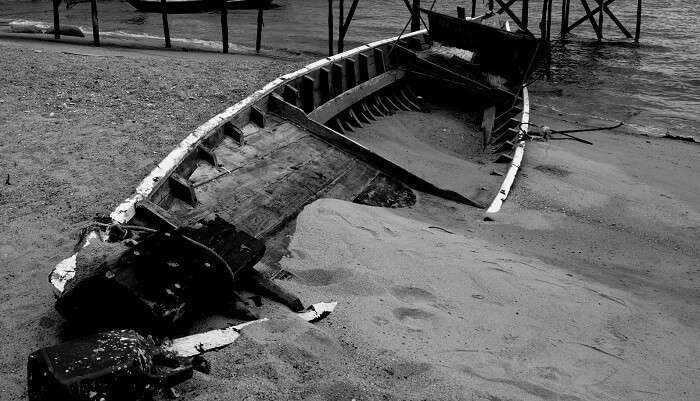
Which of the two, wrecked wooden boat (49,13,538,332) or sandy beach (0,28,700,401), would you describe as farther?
wrecked wooden boat (49,13,538,332)

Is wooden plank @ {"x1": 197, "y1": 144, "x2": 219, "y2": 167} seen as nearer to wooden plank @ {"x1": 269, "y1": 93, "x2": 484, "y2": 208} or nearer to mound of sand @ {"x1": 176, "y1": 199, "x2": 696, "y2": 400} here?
mound of sand @ {"x1": 176, "y1": 199, "x2": 696, "y2": 400}

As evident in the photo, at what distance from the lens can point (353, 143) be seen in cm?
773

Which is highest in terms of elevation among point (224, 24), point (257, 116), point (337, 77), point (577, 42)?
point (224, 24)

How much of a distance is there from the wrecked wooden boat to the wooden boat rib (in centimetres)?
2

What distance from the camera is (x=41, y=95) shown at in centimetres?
986

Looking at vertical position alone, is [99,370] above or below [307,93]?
below

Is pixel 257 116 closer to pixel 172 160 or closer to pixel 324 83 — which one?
pixel 172 160

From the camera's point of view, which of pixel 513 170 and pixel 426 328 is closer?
pixel 426 328

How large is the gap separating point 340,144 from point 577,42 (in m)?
18.0

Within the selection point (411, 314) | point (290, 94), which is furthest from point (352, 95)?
point (411, 314)

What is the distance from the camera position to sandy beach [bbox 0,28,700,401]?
13.5ft

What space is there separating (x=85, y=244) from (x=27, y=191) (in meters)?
2.72

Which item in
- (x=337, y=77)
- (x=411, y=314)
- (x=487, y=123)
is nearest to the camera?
(x=411, y=314)

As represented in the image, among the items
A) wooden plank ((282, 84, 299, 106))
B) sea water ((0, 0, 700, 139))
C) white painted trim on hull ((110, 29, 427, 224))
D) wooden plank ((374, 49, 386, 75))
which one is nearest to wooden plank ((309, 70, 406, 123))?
wooden plank ((374, 49, 386, 75))
